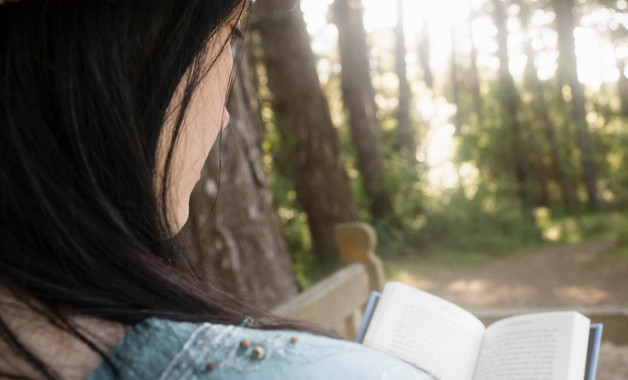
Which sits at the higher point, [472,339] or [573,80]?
[573,80]

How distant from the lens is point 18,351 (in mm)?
619

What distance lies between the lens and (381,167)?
11070mm

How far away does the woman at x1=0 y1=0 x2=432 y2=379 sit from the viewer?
2.10ft

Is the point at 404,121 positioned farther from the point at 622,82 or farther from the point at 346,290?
the point at 622,82

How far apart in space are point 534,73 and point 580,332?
733 inches

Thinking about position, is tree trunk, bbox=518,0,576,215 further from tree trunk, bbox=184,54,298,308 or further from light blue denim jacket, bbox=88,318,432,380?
light blue denim jacket, bbox=88,318,432,380

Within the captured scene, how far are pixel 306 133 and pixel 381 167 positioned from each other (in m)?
3.34

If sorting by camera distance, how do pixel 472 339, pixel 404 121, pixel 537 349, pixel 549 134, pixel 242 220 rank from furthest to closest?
pixel 549 134, pixel 404 121, pixel 242 220, pixel 472 339, pixel 537 349

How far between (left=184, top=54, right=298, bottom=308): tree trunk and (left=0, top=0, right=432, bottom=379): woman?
6.85 feet

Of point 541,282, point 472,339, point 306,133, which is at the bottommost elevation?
point 541,282

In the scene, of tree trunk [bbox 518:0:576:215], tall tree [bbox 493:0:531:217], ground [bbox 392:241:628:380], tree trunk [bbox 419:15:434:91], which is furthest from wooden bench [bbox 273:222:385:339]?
tree trunk [bbox 419:15:434:91]

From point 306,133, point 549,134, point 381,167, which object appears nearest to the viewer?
point 306,133

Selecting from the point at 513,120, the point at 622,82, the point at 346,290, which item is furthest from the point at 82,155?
the point at 622,82

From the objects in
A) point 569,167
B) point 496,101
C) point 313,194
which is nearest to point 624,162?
point 569,167
